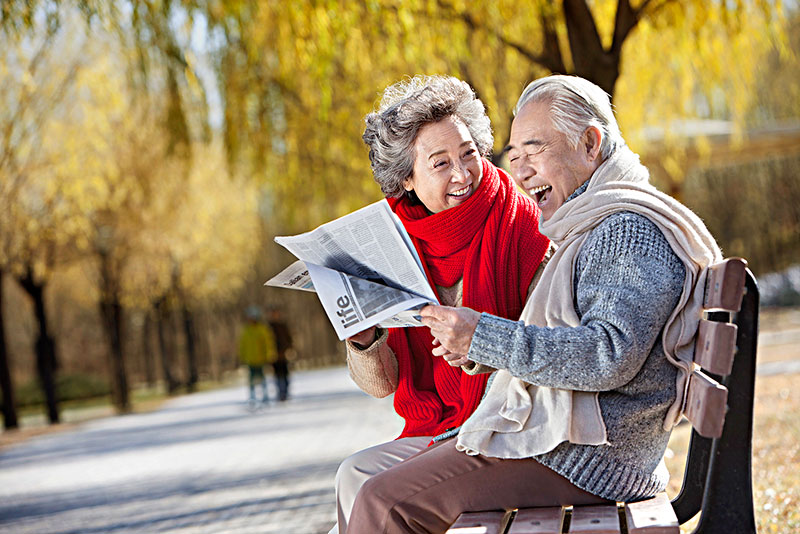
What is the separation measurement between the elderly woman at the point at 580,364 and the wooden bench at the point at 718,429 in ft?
0.20

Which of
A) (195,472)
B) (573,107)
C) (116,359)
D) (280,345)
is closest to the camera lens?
(573,107)

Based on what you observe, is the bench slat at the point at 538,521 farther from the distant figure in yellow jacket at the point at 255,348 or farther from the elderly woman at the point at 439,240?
the distant figure in yellow jacket at the point at 255,348

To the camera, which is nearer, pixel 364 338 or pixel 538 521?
pixel 538 521

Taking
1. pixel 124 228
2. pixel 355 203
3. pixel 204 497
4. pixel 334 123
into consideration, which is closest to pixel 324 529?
pixel 204 497

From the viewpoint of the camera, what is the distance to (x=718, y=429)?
7.80 feet

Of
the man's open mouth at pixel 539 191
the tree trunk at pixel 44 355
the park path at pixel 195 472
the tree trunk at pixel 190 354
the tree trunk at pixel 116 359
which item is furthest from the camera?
the tree trunk at pixel 190 354

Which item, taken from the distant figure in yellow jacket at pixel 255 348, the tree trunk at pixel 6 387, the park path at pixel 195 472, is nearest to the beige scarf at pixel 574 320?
the park path at pixel 195 472

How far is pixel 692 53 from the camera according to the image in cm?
1034

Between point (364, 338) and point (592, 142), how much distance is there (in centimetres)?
109

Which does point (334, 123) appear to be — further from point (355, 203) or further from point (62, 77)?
point (62, 77)

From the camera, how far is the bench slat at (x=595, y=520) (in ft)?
7.57

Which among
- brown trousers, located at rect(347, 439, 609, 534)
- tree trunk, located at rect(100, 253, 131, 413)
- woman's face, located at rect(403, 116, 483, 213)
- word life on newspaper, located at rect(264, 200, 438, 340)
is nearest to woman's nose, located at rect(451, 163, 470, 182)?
woman's face, located at rect(403, 116, 483, 213)

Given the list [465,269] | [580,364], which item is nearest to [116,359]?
[465,269]

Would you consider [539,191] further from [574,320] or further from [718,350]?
[718,350]
